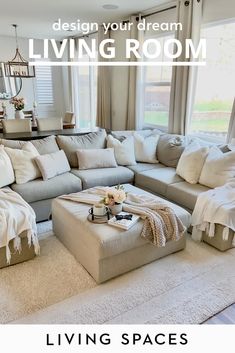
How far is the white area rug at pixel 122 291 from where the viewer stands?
1754 mm

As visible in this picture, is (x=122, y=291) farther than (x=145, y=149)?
No

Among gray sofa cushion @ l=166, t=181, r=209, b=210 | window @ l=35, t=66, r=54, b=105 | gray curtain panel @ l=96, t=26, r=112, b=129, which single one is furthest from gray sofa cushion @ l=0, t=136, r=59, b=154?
window @ l=35, t=66, r=54, b=105

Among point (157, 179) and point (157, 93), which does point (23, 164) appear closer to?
point (157, 179)

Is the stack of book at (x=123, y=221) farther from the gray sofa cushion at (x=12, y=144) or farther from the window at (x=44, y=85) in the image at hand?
the window at (x=44, y=85)

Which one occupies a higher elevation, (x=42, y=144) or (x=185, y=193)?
(x=42, y=144)

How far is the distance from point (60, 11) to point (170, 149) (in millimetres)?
2998

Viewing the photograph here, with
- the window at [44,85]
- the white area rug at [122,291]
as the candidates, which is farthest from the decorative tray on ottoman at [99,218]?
the window at [44,85]

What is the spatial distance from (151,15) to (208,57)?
4.66 ft

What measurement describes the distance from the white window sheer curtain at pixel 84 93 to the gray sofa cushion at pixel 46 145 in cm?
315

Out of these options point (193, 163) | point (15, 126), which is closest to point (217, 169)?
point (193, 163)

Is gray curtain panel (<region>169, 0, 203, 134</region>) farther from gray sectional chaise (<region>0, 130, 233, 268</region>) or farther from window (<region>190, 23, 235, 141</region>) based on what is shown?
gray sectional chaise (<region>0, 130, 233, 268</region>)

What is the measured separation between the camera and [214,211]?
7.95 feet

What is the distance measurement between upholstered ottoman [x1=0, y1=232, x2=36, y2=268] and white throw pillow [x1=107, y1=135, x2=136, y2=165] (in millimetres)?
1843
